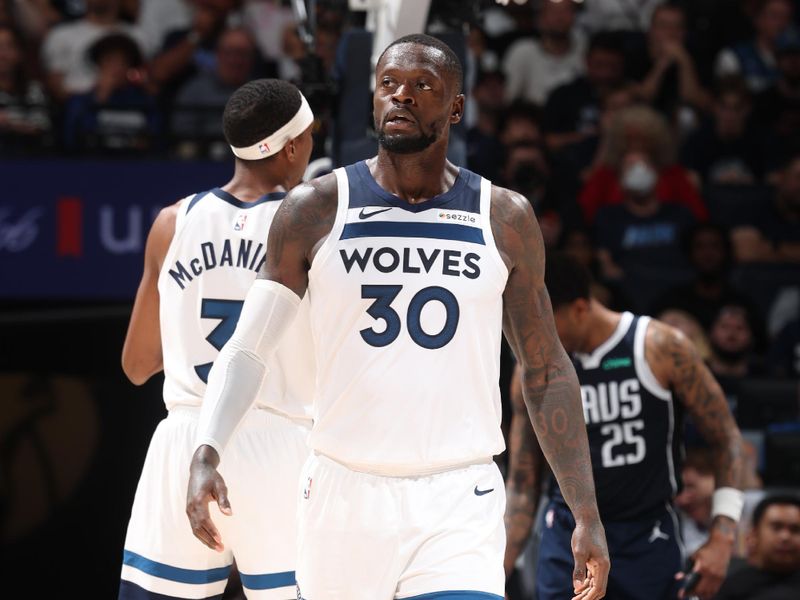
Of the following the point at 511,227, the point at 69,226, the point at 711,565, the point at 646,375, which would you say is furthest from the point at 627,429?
the point at 69,226

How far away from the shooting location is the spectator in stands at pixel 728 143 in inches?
408

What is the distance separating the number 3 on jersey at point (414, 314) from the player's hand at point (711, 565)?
2.00m

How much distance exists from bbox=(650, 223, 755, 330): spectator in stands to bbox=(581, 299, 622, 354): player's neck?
3.35 metres

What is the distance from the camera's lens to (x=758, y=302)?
9.52 m

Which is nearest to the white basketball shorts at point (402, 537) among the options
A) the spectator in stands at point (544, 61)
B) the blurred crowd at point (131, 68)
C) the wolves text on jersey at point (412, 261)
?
the wolves text on jersey at point (412, 261)

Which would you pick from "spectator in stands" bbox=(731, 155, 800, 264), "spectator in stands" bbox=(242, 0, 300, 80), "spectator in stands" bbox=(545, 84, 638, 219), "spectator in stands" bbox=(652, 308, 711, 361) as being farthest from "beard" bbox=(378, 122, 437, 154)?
"spectator in stands" bbox=(242, 0, 300, 80)

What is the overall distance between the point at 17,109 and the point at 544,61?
4.04 meters

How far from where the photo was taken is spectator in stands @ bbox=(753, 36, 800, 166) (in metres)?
10.6

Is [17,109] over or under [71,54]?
under

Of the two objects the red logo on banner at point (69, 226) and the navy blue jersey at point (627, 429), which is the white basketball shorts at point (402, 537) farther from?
the red logo on banner at point (69, 226)

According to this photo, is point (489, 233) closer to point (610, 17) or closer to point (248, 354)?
point (248, 354)

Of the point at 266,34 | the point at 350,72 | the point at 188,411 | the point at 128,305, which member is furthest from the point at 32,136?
the point at 188,411

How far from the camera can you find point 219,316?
4.44 meters

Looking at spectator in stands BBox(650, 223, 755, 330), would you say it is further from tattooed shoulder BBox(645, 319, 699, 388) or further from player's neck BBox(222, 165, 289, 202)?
player's neck BBox(222, 165, 289, 202)
